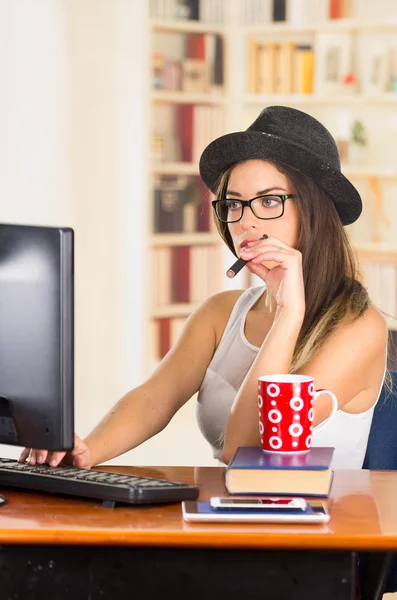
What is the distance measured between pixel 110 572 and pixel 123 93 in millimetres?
4315

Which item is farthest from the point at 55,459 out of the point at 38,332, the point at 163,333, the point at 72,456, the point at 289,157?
the point at 163,333

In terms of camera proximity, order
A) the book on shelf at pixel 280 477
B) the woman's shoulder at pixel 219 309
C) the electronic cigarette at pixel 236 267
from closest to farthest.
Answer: the book on shelf at pixel 280 477
the electronic cigarette at pixel 236 267
the woman's shoulder at pixel 219 309

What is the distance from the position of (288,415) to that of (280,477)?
108 mm

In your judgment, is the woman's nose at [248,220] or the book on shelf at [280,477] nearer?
the book on shelf at [280,477]

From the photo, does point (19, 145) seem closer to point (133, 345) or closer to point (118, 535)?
point (133, 345)

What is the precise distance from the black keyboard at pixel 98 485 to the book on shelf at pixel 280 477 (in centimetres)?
7

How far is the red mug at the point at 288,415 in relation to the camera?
147 centimetres

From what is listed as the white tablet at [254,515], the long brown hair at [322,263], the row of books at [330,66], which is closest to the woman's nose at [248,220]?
the long brown hair at [322,263]

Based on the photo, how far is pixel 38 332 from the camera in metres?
1.38

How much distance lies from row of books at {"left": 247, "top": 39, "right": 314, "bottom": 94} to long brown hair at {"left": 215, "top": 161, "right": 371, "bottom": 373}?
11.0 ft

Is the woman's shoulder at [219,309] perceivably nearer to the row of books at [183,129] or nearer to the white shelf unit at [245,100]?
the white shelf unit at [245,100]

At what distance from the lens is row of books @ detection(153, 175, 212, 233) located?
5406 millimetres

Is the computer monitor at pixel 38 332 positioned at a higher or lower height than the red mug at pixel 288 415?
higher

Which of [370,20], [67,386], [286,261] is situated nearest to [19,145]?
[370,20]
